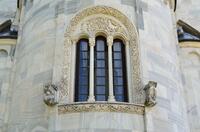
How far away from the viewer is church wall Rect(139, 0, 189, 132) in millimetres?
12370

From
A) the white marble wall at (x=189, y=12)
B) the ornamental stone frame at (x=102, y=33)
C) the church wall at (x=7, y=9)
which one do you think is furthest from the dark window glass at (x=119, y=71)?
the church wall at (x=7, y=9)

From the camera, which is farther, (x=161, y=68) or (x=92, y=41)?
(x=161, y=68)

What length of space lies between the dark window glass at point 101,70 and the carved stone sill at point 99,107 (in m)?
0.69

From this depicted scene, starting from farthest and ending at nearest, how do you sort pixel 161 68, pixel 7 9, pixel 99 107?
1. pixel 7 9
2. pixel 161 68
3. pixel 99 107

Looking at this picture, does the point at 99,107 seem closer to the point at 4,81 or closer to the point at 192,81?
the point at 4,81

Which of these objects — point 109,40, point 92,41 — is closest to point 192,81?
point 109,40

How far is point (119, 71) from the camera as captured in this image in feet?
43.5

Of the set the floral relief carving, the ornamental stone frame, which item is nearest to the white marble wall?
the ornamental stone frame

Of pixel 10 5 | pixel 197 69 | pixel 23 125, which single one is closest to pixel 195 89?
pixel 197 69

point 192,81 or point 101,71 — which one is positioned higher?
point 192,81

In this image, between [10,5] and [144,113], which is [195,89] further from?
[10,5]

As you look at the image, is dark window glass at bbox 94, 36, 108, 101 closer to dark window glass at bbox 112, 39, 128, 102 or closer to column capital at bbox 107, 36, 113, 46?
column capital at bbox 107, 36, 113, 46

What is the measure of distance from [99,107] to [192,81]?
598cm

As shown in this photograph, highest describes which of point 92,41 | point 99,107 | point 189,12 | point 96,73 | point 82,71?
point 189,12
